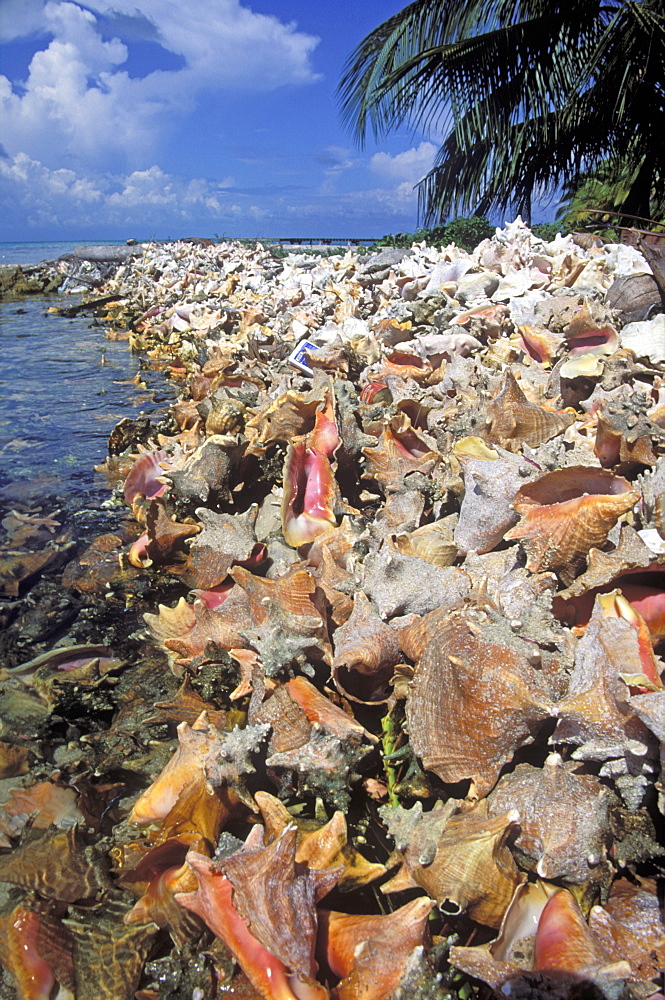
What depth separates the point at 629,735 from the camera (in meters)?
1.15

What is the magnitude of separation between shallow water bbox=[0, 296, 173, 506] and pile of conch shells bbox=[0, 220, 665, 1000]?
1.46 meters

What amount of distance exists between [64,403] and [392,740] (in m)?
5.11

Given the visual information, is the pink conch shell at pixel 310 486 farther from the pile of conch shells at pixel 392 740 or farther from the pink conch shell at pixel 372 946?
the pink conch shell at pixel 372 946

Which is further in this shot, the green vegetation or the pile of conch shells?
the green vegetation

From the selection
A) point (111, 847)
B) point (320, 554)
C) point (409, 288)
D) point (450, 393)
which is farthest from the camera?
point (409, 288)

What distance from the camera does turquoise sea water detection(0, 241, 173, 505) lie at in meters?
3.87

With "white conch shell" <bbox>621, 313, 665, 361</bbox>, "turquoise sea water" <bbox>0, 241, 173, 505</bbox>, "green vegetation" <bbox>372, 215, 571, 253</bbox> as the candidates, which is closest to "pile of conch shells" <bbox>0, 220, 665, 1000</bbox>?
"white conch shell" <bbox>621, 313, 665, 361</bbox>

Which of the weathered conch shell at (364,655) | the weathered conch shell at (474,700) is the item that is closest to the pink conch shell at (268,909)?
the weathered conch shell at (474,700)

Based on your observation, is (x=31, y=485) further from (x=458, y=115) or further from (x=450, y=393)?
(x=458, y=115)

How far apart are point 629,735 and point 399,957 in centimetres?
56

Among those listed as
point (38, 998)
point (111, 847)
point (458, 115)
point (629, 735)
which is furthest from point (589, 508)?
point (458, 115)

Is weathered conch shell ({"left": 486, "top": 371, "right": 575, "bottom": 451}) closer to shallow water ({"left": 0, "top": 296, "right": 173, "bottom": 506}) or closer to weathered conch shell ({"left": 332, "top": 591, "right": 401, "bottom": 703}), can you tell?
weathered conch shell ({"left": 332, "top": 591, "right": 401, "bottom": 703})

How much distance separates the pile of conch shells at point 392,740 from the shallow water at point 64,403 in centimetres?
146

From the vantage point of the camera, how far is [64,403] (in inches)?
223
